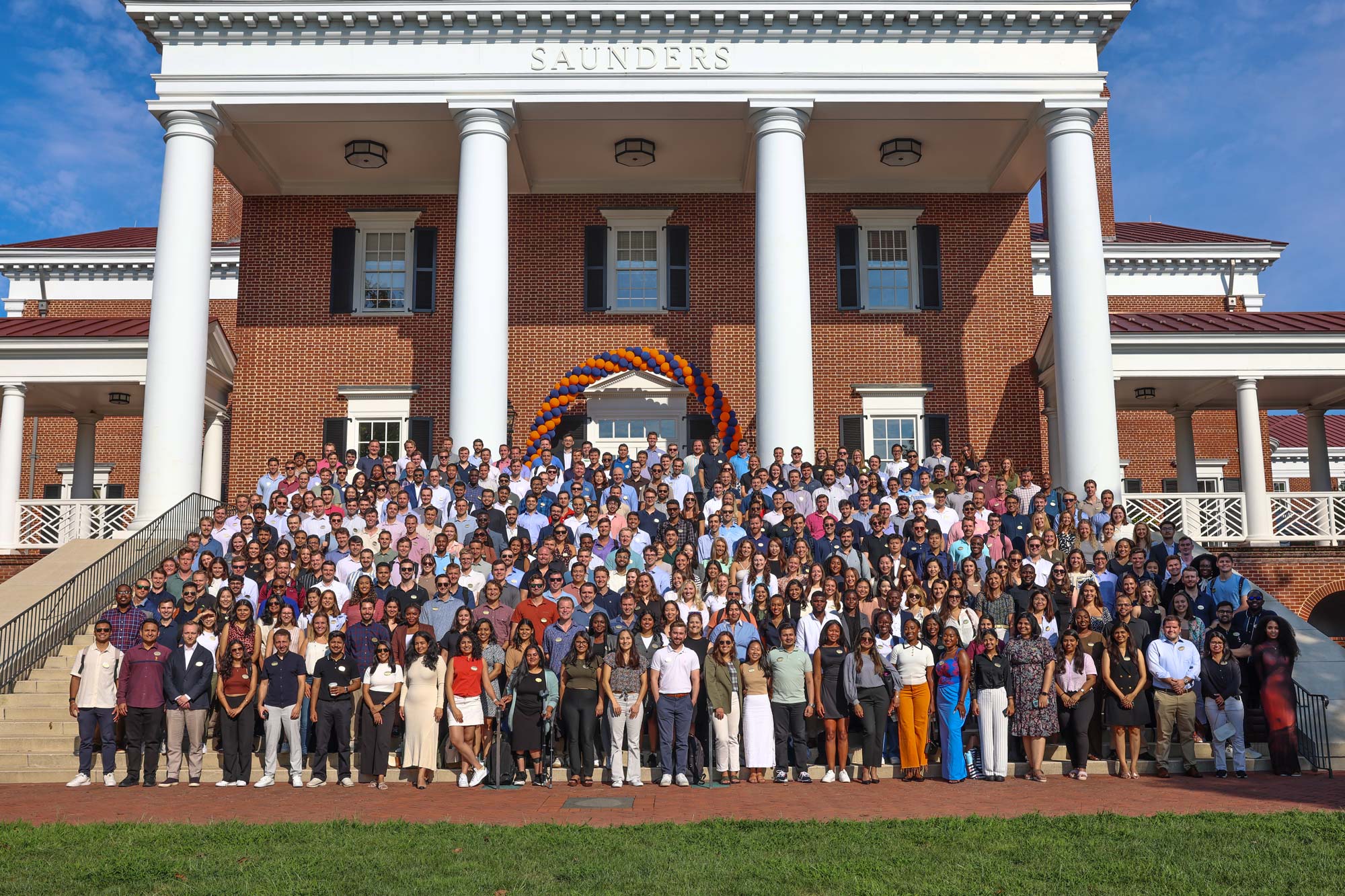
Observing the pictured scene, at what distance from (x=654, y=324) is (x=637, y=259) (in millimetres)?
1545

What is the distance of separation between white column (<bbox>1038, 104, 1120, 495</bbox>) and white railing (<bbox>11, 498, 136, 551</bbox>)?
673 inches

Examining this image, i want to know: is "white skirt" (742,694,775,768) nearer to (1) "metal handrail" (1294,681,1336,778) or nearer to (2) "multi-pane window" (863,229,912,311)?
(1) "metal handrail" (1294,681,1336,778)

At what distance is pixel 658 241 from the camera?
25.1 m

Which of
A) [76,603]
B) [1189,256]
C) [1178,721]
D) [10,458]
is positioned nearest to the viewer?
[1178,721]

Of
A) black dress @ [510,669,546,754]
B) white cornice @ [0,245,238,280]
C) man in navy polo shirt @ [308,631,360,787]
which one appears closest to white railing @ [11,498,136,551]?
man in navy polo shirt @ [308,631,360,787]

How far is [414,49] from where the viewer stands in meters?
21.2

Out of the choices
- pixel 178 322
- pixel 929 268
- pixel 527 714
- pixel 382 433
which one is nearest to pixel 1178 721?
pixel 527 714

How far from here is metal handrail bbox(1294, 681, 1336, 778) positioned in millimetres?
12422

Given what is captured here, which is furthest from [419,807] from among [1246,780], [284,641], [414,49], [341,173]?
[341,173]

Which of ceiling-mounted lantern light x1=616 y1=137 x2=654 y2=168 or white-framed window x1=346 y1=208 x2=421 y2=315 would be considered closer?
ceiling-mounted lantern light x1=616 y1=137 x2=654 y2=168

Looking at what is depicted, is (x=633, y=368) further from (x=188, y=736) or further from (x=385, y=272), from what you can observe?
(x=188, y=736)

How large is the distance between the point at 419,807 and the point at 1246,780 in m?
8.19

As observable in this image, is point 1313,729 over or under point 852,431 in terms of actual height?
under

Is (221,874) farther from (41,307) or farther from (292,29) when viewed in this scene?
(41,307)
